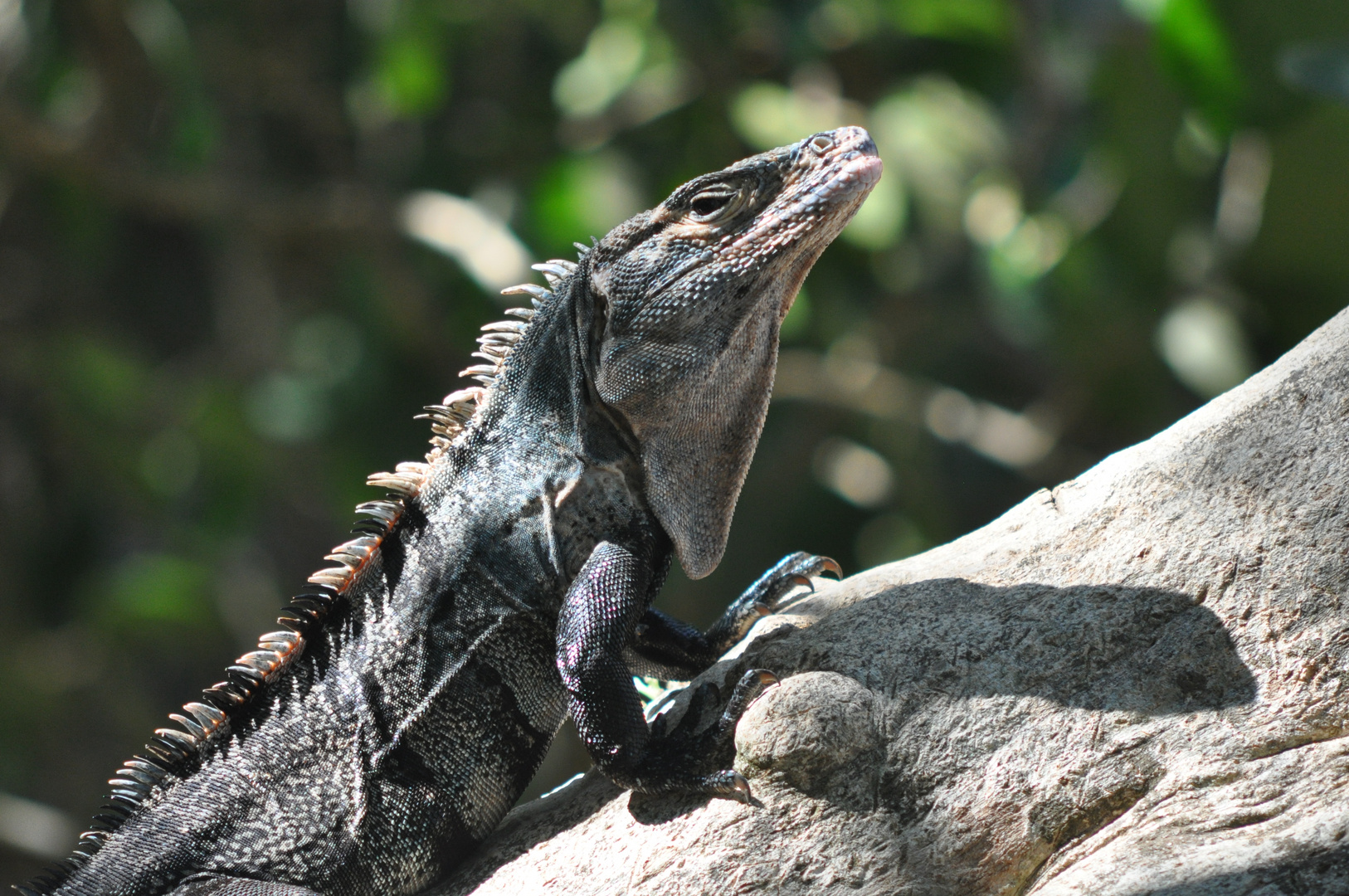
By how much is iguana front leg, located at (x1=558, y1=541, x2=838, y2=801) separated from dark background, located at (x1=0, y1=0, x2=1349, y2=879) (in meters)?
5.31

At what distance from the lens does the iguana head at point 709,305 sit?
131 inches

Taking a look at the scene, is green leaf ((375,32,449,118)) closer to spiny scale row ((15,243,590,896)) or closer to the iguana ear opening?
spiny scale row ((15,243,590,896))

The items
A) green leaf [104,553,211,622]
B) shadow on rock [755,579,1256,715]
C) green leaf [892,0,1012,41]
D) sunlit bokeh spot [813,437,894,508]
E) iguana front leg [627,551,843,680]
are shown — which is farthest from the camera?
sunlit bokeh spot [813,437,894,508]

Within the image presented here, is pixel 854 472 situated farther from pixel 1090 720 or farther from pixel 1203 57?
pixel 1090 720

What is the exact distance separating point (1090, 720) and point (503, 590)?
1.66 m

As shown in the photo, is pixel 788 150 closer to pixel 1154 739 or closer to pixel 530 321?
pixel 530 321

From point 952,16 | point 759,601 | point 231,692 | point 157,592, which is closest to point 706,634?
point 759,601

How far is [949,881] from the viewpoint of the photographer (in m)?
2.78

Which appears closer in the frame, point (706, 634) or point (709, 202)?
point (709, 202)

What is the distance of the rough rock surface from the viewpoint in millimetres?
2707

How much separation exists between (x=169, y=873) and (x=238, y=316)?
728 centimetres

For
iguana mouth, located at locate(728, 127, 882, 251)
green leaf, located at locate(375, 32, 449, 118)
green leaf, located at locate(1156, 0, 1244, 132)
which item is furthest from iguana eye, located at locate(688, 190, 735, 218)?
green leaf, located at locate(375, 32, 449, 118)

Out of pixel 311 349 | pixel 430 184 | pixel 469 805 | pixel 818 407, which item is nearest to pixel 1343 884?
pixel 469 805

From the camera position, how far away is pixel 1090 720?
2855 millimetres
